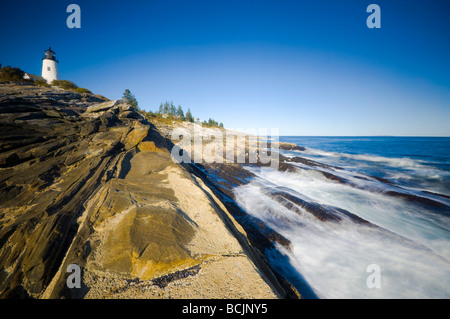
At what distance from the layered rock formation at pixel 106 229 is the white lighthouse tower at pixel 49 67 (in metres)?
32.6

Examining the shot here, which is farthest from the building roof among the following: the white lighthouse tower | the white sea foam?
the white sea foam

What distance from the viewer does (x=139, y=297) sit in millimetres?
3039

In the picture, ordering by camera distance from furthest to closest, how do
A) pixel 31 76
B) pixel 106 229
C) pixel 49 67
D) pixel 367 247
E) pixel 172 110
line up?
pixel 172 110 → pixel 49 67 → pixel 31 76 → pixel 367 247 → pixel 106 229

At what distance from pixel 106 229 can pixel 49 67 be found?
148 feet

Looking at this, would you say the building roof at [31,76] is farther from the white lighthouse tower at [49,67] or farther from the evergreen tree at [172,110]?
the evergreen tree at [172,110]

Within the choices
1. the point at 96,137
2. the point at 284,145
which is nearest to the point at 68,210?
the point at 96,137

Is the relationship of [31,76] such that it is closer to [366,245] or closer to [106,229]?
[106,229]

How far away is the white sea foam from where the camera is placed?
6.50 metres

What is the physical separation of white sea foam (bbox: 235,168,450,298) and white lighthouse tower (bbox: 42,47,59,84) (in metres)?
43.0

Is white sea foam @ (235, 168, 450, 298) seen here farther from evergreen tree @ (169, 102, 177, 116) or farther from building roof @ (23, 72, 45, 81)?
evergreen tree @ (169, 102, 177, 116)

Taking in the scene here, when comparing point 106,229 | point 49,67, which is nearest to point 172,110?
point 49,67

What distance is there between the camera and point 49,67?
30.5 meters

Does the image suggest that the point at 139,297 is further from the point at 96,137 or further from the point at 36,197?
the point at 96,137

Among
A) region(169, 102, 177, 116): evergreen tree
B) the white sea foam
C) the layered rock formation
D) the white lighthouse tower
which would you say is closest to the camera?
the layered rock formation
